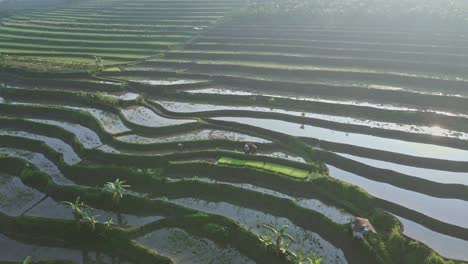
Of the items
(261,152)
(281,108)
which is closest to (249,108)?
(281,108)

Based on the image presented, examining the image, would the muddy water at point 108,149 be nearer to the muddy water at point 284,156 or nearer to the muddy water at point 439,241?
the muddy water at point 284,156

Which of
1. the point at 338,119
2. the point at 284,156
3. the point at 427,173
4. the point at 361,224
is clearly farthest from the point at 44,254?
the point at 338,119

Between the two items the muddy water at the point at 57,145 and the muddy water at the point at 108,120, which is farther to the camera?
the muddy water at the point at 108,120

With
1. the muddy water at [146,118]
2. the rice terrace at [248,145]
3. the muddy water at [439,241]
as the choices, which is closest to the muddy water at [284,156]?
the rice terrace at [248,145]

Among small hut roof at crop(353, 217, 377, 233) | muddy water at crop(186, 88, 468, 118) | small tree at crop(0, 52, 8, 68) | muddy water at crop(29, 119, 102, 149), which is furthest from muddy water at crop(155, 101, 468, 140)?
small tree at crop(0, 52, 8, 68)

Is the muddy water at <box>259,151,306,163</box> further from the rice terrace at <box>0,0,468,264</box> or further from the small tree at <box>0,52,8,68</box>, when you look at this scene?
the small tree at <box>0,52,8,68</box>

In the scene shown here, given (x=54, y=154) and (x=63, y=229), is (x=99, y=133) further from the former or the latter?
(x=63, y=229)

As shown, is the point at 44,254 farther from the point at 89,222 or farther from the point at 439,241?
the point at 439,241
